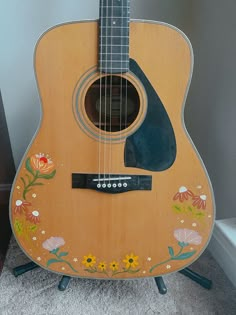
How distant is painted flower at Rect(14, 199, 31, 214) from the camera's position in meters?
0.88

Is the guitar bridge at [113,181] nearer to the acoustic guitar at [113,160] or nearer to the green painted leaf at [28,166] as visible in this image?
the acoustic guitar at [113,160]

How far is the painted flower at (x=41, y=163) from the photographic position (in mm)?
848

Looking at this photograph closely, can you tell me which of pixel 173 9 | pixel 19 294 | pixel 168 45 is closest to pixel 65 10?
pixel 173 9

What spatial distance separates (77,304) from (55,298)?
0.07 metres

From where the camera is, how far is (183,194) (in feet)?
2.82

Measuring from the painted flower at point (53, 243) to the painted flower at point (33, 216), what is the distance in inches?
2.5

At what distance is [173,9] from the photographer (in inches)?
45.6

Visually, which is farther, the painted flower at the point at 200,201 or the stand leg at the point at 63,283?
the stand leg at the point at 63,283

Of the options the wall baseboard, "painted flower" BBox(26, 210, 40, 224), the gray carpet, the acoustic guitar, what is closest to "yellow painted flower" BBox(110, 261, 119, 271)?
the acoustic guitar

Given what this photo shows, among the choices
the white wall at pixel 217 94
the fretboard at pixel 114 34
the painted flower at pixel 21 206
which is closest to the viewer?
the fretboard at pixel 114 34

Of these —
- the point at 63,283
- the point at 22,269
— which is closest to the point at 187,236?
the point at 63,283

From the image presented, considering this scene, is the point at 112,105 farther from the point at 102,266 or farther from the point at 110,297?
the point at 110,297

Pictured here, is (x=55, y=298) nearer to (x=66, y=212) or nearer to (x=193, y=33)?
(x=66, y=212)

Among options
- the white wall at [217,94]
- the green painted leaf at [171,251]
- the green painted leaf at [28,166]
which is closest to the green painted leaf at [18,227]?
the green painted leaf at [28,166]
